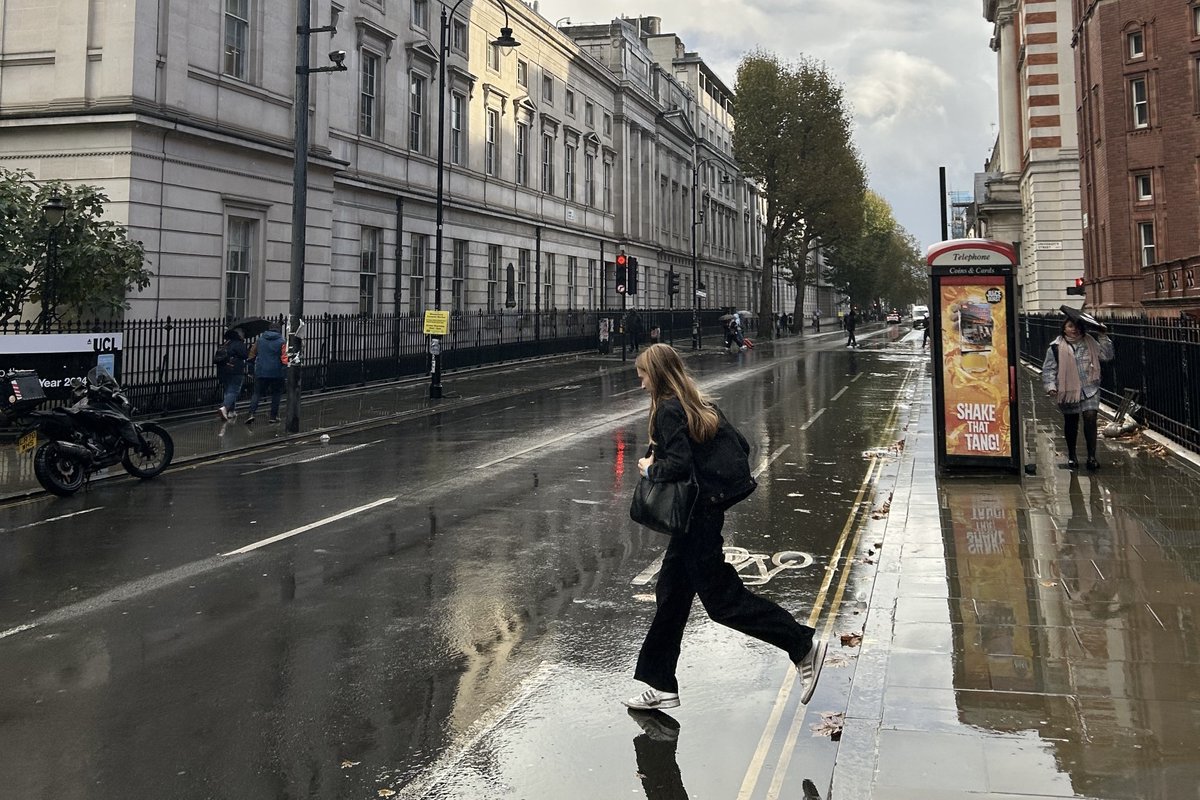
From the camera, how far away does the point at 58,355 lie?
Answer: 53.7 ft

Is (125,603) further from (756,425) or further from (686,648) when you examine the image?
(756,425)

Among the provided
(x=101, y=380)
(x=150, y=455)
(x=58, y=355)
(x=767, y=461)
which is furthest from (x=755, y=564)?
(x=58, y=355)

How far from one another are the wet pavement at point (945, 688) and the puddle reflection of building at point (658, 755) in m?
0.01

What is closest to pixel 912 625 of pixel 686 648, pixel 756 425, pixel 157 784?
pixel 686 648

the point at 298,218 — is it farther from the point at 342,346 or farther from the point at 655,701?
the point at 655,701

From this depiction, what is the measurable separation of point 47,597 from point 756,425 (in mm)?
12806

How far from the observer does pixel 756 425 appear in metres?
17.7

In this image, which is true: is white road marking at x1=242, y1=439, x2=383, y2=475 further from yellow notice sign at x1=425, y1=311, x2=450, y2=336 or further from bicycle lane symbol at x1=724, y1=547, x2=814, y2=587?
bicycle lane symbol at x1=724, y1=547, x2=814, y2=587

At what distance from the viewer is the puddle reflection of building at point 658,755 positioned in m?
4.02

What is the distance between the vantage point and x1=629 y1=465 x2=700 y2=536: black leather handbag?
4.64 meters

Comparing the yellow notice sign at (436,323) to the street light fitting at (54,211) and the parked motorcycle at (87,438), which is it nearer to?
the street light fitting at (54,211)

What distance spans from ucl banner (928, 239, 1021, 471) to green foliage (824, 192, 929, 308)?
79.3m

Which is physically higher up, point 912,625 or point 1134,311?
point 1134,311

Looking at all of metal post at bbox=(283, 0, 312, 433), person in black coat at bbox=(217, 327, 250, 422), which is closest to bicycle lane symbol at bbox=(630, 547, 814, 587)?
metal post at bbox=(283, 0, 312, 433)
